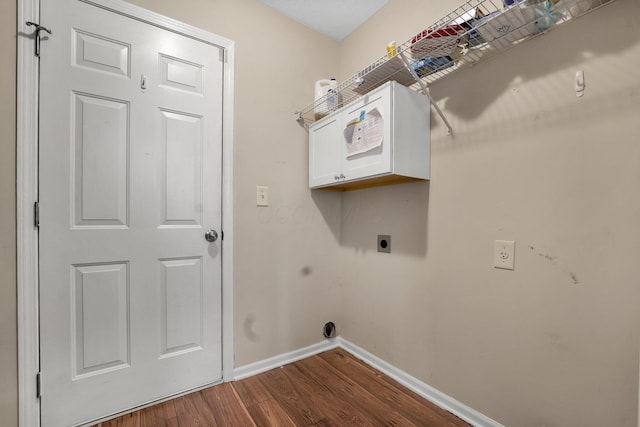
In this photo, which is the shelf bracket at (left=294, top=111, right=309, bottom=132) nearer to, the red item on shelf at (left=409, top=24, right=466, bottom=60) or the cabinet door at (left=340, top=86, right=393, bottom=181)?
the cabinet door at (left=340, top=86, right=393, bottom=181)

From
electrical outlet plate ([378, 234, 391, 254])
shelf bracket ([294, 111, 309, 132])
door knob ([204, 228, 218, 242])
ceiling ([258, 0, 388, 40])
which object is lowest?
electrical outlet plate ([378, 234, 391, 254])

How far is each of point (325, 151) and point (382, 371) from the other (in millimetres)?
1441

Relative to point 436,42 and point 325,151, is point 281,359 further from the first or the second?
point 436,42

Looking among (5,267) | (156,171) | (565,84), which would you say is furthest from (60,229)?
(565,84)

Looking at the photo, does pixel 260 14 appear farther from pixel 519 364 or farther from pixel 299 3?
pixel 519 364

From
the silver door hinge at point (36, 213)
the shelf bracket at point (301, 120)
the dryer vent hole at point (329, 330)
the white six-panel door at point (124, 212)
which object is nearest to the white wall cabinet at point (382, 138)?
the shelf bracket at point (301, 120)

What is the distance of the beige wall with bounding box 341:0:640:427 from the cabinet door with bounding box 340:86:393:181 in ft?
1.06

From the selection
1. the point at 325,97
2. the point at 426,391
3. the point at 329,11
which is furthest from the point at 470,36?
the point at 426,391

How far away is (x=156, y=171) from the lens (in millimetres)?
1455

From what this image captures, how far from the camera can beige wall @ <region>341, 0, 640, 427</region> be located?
95 centimetres

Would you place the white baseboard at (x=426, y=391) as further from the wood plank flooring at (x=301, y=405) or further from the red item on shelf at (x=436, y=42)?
the red item on shelf at (x=436, y=42)

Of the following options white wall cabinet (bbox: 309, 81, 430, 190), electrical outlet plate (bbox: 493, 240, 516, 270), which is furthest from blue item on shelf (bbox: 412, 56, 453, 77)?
electrical outlet plate (bbox: 493, 240, 516, 270)

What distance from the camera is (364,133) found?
58.4 inches

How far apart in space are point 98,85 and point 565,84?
6.57 ft
